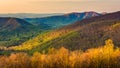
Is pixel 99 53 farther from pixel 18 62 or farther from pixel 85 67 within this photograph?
pixel 18 62

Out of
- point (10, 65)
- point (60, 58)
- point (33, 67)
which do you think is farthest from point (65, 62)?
point (10, 65)

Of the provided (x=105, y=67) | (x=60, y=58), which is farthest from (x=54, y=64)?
(x=105, y=67)

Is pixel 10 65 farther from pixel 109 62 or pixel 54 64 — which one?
pixel 109 62

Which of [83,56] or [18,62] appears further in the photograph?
[83,56]

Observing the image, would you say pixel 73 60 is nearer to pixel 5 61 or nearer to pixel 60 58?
pixel 60 58

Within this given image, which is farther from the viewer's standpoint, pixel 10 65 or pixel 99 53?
pixel 99 53

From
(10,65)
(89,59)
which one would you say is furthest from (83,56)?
(10,65)
